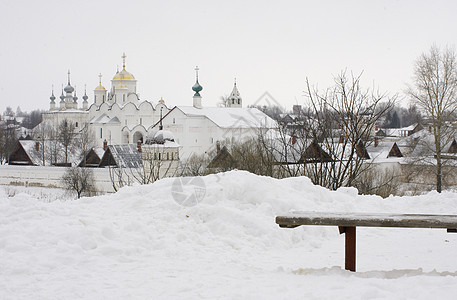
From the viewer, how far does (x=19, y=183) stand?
37625 millimetres

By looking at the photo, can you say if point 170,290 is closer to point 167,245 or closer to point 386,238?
point 167,245

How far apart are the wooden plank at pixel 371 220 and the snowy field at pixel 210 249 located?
408 mm

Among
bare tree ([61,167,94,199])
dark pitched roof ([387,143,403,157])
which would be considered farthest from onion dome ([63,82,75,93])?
dark pitched roof ([387,143,403,157])

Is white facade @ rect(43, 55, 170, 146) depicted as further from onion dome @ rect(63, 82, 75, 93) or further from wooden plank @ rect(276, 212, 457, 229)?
wooden plank @ rect(276, 212, 457, 229)

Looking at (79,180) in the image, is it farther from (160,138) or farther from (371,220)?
(371,220)

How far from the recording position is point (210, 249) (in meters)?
5.55

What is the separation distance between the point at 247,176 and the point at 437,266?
299cm

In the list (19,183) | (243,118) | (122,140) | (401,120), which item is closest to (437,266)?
(19,183)

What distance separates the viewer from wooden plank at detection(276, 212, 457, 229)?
4.71 m

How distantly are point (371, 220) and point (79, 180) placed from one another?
31.0m

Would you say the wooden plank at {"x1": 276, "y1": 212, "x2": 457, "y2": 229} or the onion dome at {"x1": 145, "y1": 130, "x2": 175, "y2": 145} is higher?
the onion dome at {"x1": 145, "y1": 130, "x2": 175, "y2": 145}

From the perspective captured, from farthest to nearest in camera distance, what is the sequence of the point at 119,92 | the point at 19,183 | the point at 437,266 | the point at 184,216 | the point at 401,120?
the point at 401,120, the point at 119,92, the point at 19,183, the point at 184,216, the point at 437,266

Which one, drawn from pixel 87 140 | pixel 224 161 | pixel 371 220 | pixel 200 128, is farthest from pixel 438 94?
pixel 87 140

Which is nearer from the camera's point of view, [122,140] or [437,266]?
[437,266]
